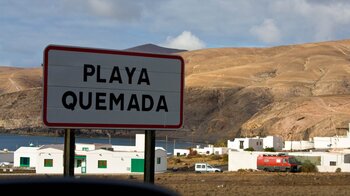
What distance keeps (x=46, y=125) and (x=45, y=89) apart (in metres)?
0.36

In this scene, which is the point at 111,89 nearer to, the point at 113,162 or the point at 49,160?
the point at 113,162

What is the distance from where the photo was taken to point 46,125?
6898 millimetres

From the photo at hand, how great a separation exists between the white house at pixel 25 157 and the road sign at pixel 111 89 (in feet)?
231

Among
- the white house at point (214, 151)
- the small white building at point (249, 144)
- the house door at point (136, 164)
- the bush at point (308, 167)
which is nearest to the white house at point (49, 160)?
the house door at point (136, 164)

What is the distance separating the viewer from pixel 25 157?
7862 cm

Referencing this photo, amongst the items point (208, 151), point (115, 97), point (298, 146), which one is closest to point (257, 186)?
point (115, 97)

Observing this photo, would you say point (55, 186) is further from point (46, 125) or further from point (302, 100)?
point (302, 100)

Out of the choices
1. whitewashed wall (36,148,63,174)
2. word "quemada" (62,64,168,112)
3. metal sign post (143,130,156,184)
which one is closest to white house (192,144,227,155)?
whitewashed wall (36,148,63,174)

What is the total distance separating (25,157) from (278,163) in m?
29.2

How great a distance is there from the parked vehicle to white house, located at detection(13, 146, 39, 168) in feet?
82.4

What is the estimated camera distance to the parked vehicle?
217 ft

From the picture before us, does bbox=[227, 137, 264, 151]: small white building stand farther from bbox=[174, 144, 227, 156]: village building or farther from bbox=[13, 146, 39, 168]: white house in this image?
bbox=[13, 146, 39, 168]: white house

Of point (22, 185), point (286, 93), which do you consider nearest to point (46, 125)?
point (22, 185)

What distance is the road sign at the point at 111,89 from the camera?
6906mm
